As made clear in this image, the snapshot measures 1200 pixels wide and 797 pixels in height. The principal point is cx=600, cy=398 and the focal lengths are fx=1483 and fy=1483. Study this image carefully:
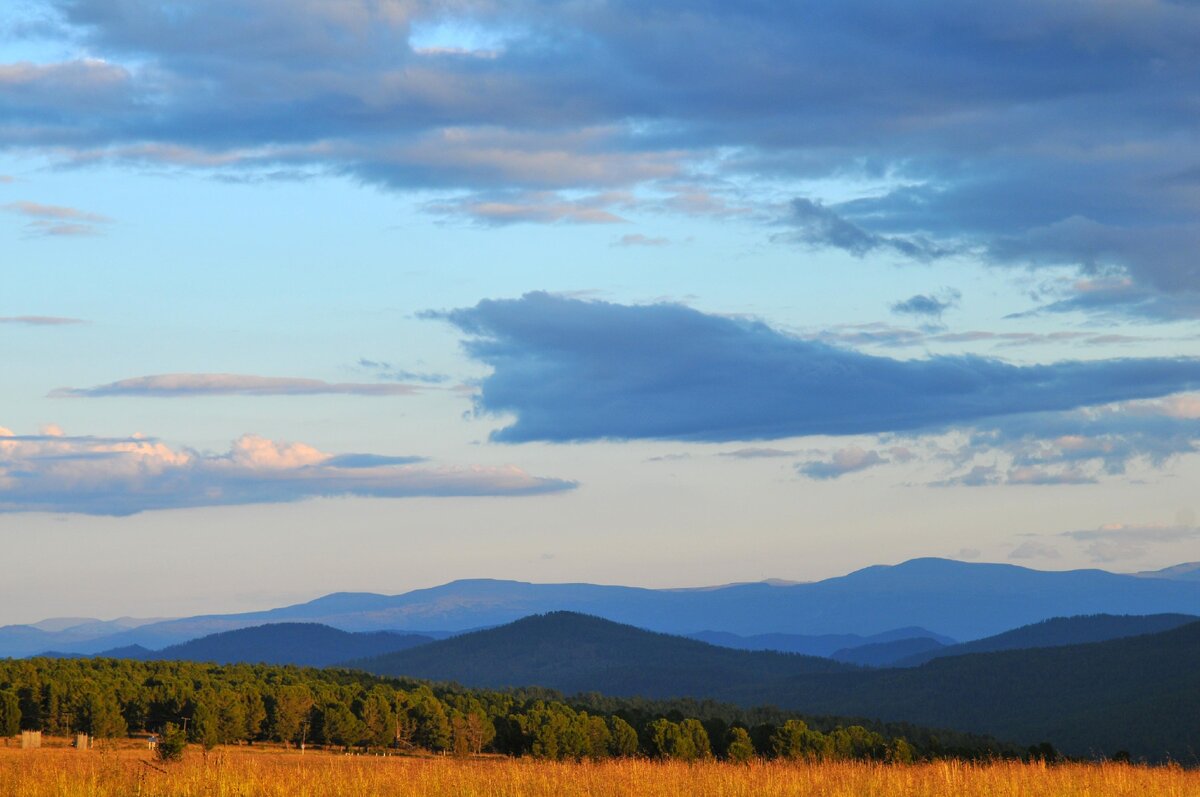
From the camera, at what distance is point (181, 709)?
81.9m

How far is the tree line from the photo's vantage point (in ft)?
270

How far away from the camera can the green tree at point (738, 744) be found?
8500cm

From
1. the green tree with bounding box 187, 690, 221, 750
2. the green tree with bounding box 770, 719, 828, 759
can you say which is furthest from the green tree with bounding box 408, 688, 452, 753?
the green tree with bounding box 770, 719, 828, 759

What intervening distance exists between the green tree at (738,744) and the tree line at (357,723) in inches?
5.1

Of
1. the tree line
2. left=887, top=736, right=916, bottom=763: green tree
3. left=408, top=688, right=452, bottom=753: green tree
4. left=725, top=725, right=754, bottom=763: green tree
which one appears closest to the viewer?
left=887, top=736, right=916, bottom=763: green tree

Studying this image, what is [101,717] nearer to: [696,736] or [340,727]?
[340,727]

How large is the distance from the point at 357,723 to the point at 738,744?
74.2 ft

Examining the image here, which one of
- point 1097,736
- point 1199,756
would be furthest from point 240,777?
point 1097,736

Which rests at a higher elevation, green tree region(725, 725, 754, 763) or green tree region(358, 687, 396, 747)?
green tree region(358, 687, 396, 747)

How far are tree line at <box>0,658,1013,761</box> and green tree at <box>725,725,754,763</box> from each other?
5.1 inches

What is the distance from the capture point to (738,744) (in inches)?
3447

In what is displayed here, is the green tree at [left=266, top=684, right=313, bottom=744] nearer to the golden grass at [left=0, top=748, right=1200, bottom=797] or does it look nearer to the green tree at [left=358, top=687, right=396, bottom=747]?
the green tree at [left=358, top=687, right=396, bottom=747]

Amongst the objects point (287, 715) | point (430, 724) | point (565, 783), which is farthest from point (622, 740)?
point (565, 783)

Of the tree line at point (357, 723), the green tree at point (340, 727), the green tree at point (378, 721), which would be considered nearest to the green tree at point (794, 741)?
the tree line at point (357, 723)
